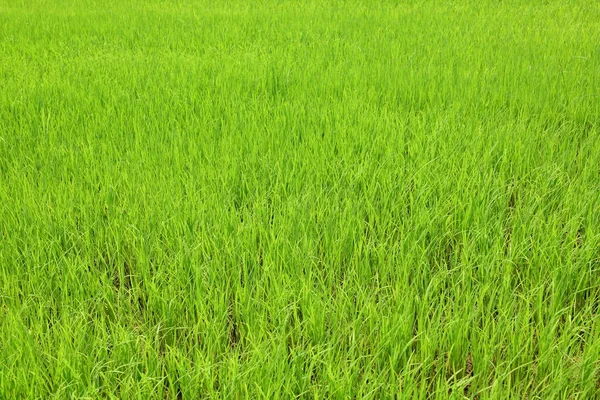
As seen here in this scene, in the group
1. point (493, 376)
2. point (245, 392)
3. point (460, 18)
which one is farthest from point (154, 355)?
point (460, 18)

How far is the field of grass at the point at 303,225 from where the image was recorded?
3.37 ft

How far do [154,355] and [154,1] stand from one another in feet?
Result: 20.6

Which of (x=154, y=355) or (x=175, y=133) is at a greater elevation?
(x=175, y=133)

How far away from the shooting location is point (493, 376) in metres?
1.06

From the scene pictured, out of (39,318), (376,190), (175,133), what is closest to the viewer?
(39,318)

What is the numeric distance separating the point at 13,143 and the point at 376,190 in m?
1.66

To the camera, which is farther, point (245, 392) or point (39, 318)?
point (39, 318)

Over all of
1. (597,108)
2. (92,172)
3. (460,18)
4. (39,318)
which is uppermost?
(460,18)

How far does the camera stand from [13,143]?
220 cm

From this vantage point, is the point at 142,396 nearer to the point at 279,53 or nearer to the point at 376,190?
the point at 376,190

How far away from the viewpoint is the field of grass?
103 centimetres

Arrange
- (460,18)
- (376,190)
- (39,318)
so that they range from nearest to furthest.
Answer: (39,318) < (376,190) < (460,18)

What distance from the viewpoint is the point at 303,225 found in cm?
145

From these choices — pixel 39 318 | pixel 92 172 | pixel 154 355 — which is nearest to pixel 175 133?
pixel 92 172
